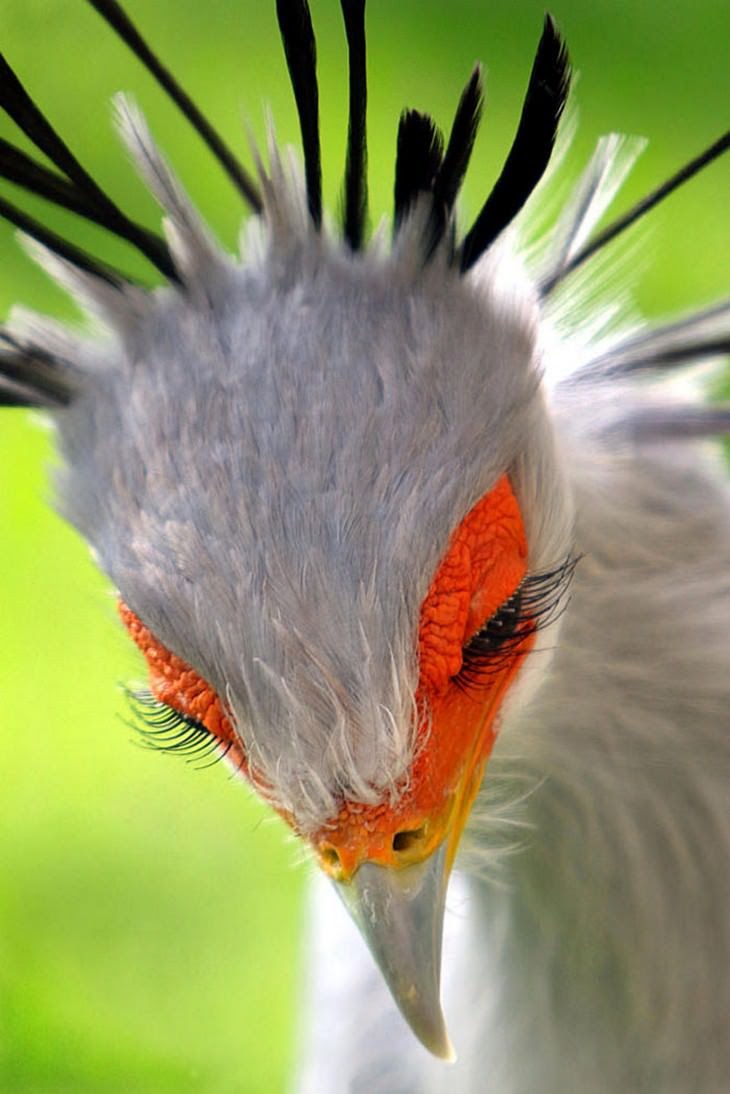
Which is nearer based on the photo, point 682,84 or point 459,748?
point 459,748

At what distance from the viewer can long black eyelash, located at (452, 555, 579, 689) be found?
935mm

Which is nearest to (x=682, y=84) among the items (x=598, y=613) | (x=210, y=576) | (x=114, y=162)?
(x=114, y=162)

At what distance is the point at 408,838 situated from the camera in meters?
0.91

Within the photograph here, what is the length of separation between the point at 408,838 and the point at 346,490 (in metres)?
0.19

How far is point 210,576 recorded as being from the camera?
0.88 metres

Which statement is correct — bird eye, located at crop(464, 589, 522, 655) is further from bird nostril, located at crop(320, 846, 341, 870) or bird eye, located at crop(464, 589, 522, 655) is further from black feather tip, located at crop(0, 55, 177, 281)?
black feather tip, located at crop(0, 55, 177, 281)

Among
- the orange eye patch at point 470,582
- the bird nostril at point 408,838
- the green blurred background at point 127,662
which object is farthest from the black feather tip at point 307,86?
the green blurred background at point 127,662

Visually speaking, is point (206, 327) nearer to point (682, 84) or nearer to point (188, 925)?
point (188, 925)

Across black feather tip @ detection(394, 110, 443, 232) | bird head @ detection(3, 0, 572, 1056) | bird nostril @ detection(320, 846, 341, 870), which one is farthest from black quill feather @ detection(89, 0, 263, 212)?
bird nostril @ detection(320, 846, 341, 870)

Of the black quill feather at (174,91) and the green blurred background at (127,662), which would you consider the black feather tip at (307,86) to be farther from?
the green blurred background at (127,662)

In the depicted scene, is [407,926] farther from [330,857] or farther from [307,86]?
[307,86]

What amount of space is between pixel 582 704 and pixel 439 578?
0.63 feet

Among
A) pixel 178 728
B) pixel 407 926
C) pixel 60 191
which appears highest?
pixel 60 191

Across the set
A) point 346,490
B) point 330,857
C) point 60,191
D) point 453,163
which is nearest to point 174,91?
point 60,191
